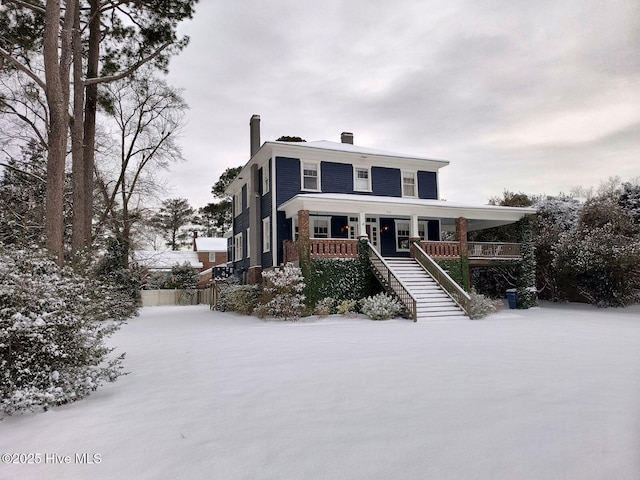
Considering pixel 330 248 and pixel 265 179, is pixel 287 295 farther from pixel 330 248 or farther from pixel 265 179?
pixel 265 179

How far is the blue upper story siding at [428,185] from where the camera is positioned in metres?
22.5

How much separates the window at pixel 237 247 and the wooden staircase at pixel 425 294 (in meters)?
11.1

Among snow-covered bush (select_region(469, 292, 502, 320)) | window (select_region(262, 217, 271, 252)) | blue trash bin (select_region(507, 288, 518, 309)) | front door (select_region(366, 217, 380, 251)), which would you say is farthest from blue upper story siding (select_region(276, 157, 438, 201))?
snow-covered bush (select_region(469, 292, 502, 320))

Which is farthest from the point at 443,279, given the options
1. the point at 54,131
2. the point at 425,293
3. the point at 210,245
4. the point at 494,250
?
Answer: the point at 210,245

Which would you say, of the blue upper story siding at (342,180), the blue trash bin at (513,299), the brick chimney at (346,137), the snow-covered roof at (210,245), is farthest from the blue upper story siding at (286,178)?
the snow-covered roof at (210,245)

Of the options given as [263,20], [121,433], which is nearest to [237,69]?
[263,20]

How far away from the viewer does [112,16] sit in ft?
48.6

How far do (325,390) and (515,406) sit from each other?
2186 mm

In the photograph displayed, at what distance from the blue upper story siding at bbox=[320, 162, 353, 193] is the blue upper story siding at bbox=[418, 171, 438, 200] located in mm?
4074

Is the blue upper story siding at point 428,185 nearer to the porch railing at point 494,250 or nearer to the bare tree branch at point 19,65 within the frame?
the porch railing at point 494,250

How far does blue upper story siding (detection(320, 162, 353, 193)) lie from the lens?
2059cm

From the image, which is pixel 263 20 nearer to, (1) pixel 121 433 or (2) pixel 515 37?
(2) pixel 515 37

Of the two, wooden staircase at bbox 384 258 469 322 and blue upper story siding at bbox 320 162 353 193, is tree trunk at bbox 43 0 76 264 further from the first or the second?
blue upper story siding at bbox 320 162 353 193

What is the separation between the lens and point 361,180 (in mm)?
21453
